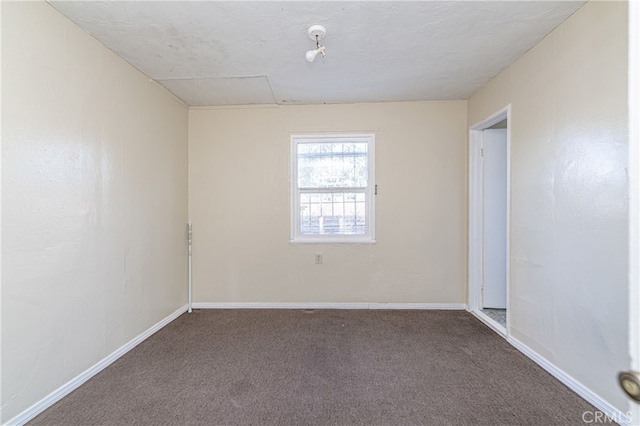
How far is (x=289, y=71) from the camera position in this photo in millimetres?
2664

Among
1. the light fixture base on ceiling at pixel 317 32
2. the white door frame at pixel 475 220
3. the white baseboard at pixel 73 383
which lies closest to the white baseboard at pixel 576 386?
the white door frame at pixel 475 220

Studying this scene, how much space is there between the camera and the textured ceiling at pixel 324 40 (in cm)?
185

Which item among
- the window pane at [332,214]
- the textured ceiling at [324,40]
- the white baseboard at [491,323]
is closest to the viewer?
the textured ceiling at [324,40]

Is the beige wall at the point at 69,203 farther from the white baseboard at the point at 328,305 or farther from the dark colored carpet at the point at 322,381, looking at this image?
the white baseboard at the point at 328,305

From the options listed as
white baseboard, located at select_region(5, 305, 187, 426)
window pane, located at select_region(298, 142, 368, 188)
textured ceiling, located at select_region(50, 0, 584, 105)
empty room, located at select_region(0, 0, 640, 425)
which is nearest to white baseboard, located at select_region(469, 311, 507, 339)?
empty room, located at select_region(0, 0, 640, 425)

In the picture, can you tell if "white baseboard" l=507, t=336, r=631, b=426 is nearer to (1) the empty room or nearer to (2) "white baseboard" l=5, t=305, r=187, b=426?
(1) the empty room

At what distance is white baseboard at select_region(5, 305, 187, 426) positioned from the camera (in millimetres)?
1672

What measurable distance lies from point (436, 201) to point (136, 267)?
10.5 feet

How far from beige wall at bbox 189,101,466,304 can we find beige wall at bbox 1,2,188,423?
713mm

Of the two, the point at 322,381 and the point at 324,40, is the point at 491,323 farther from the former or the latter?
the point at 324,40

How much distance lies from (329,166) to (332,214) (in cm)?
59

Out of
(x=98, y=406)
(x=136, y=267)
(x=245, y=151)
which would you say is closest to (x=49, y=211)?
(x=136, y=267)

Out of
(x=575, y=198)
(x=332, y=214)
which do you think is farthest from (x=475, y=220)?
(x=332, y=214)

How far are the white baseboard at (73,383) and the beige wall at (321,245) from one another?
1016 millimetres
